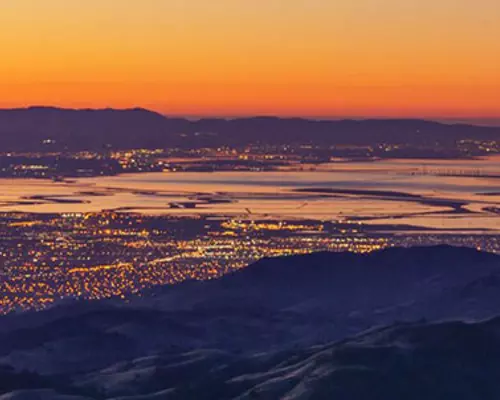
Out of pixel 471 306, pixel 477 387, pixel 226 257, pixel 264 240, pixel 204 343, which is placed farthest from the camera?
pixel 264 240

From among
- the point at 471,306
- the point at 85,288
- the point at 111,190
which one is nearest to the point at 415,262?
the point at 471,306

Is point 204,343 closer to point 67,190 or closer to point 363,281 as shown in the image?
point 363,281

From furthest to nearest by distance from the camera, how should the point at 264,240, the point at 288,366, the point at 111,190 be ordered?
the point at 111,190
the point at 264,240
the point at 288,366

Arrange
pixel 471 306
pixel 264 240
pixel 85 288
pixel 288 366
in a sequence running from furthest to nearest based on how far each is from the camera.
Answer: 1. pixel 264 240
2. pixel 85 288
3. pixel 471 306
4. pixel 288 366

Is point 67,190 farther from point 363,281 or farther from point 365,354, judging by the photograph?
point 365,354

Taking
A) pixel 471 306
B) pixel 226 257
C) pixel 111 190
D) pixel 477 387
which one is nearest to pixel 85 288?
pixel 226 257

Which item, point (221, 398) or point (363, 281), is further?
point (363, 281)
